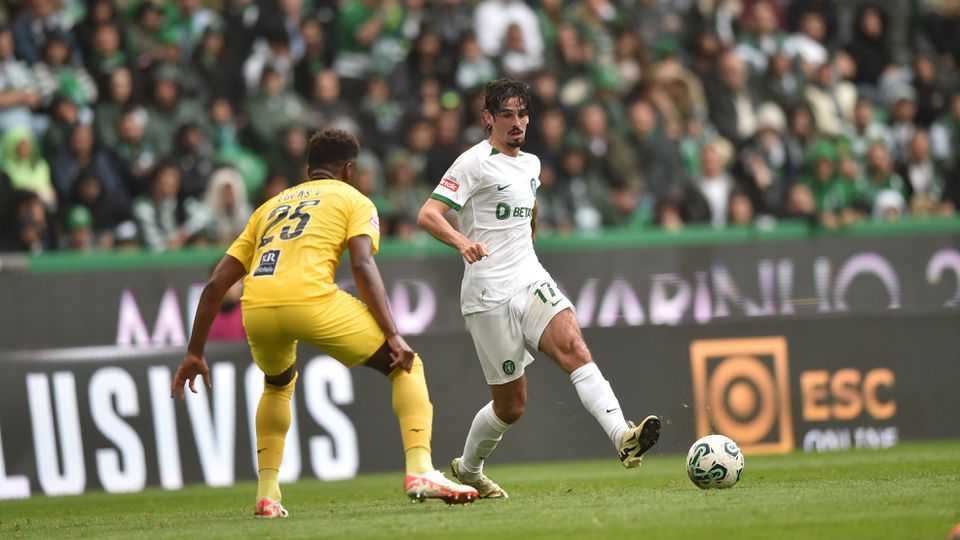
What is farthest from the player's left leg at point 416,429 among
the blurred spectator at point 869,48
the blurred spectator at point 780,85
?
the blurred spectator at point 869,48

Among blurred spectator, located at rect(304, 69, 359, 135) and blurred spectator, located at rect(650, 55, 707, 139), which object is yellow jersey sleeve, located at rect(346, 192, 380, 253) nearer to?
blurred spectator, located at rect(304, 69, 359, 135)

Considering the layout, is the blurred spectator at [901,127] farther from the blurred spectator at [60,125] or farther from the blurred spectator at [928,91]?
the blurred spectator at [60,125]

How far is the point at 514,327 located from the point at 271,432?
1.71 metres

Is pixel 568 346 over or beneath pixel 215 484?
over

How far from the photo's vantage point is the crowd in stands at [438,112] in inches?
623

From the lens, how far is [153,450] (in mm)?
14070

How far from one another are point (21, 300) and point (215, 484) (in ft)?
8.06

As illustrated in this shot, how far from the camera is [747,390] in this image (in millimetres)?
15180

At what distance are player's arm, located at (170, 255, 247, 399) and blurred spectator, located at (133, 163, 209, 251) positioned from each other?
6255 mm

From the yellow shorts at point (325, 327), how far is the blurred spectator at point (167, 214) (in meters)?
6.63

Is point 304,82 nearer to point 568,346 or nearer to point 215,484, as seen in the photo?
point 215,484

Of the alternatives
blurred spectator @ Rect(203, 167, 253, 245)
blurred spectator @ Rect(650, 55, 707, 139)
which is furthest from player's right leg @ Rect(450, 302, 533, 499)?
blurred spectator @ Rect(650, 55, 707, 139)

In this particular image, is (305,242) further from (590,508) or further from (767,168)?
(767,168)

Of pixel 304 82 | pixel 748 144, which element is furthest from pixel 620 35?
pixel 304 82
